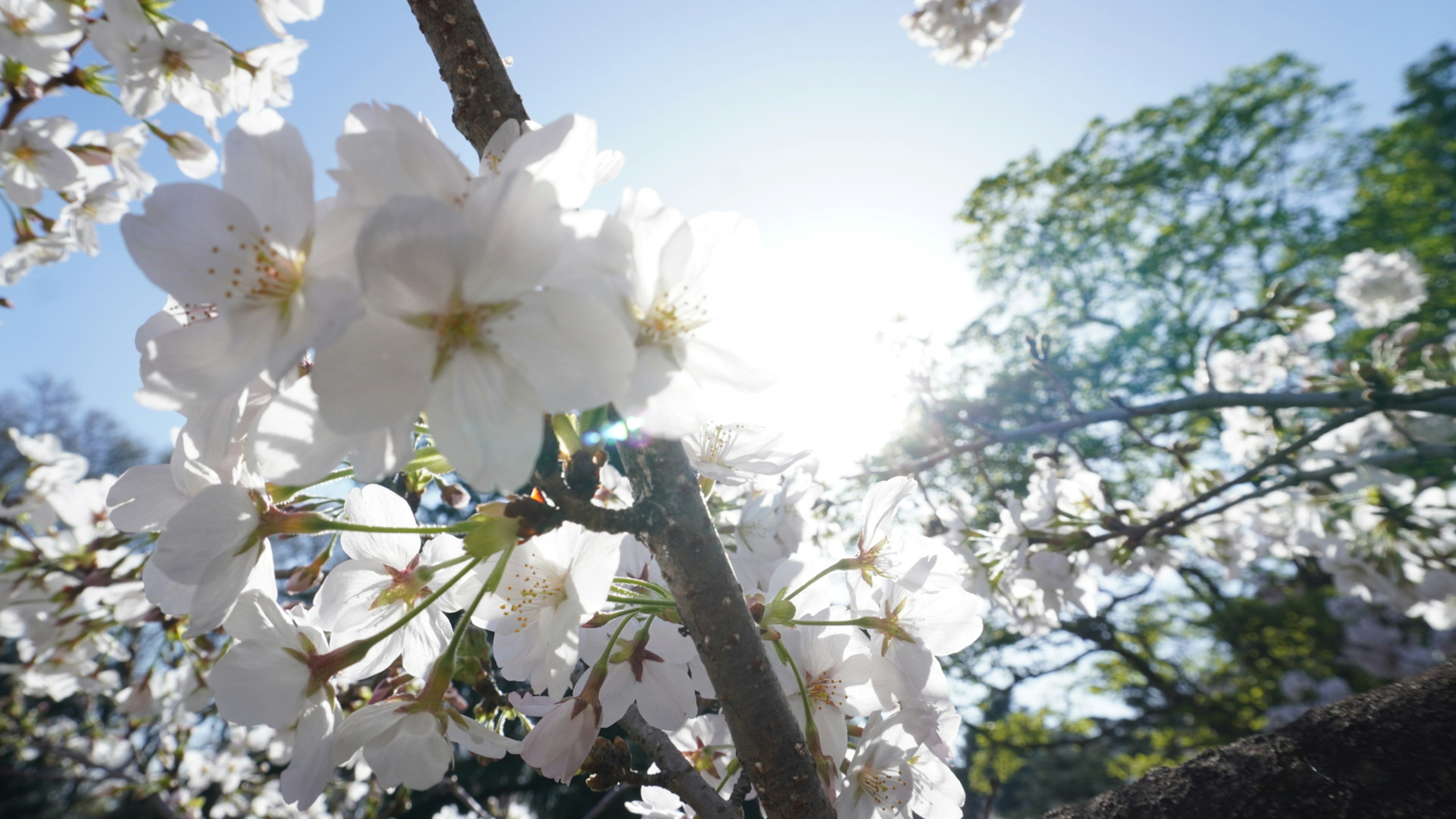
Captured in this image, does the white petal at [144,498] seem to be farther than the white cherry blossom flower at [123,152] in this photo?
No

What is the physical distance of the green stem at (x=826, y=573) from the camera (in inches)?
41.2

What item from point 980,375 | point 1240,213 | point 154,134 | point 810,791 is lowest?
point 810,791

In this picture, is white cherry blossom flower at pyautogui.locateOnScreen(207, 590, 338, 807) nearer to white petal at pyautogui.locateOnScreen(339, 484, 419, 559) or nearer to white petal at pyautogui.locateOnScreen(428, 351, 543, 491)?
white petal at pyautogui.locateOnScreen(339, 484, 419, 559)

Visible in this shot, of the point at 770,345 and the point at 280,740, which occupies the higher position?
the point at 280,740

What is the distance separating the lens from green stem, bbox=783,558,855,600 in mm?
1047

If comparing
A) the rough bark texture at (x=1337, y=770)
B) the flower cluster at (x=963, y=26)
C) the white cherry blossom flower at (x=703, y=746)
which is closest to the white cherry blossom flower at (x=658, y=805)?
the white cherry blossom flower at (x=703, y=746)

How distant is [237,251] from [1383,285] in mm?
9053

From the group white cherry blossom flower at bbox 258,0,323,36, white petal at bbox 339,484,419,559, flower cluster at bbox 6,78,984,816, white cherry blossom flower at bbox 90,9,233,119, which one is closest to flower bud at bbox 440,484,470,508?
flower cluster at bbox 6,78,984,816

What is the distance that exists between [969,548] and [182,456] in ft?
8.63

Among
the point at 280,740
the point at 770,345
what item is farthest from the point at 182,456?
the point at 280,740

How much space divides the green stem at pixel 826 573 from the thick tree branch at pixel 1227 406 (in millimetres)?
1266

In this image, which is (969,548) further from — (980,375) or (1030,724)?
(1030,724)

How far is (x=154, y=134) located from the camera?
2.70m

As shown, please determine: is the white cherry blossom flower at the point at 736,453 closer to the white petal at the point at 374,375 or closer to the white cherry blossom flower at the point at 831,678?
the white cherry blossom flower at the point at 831,678
